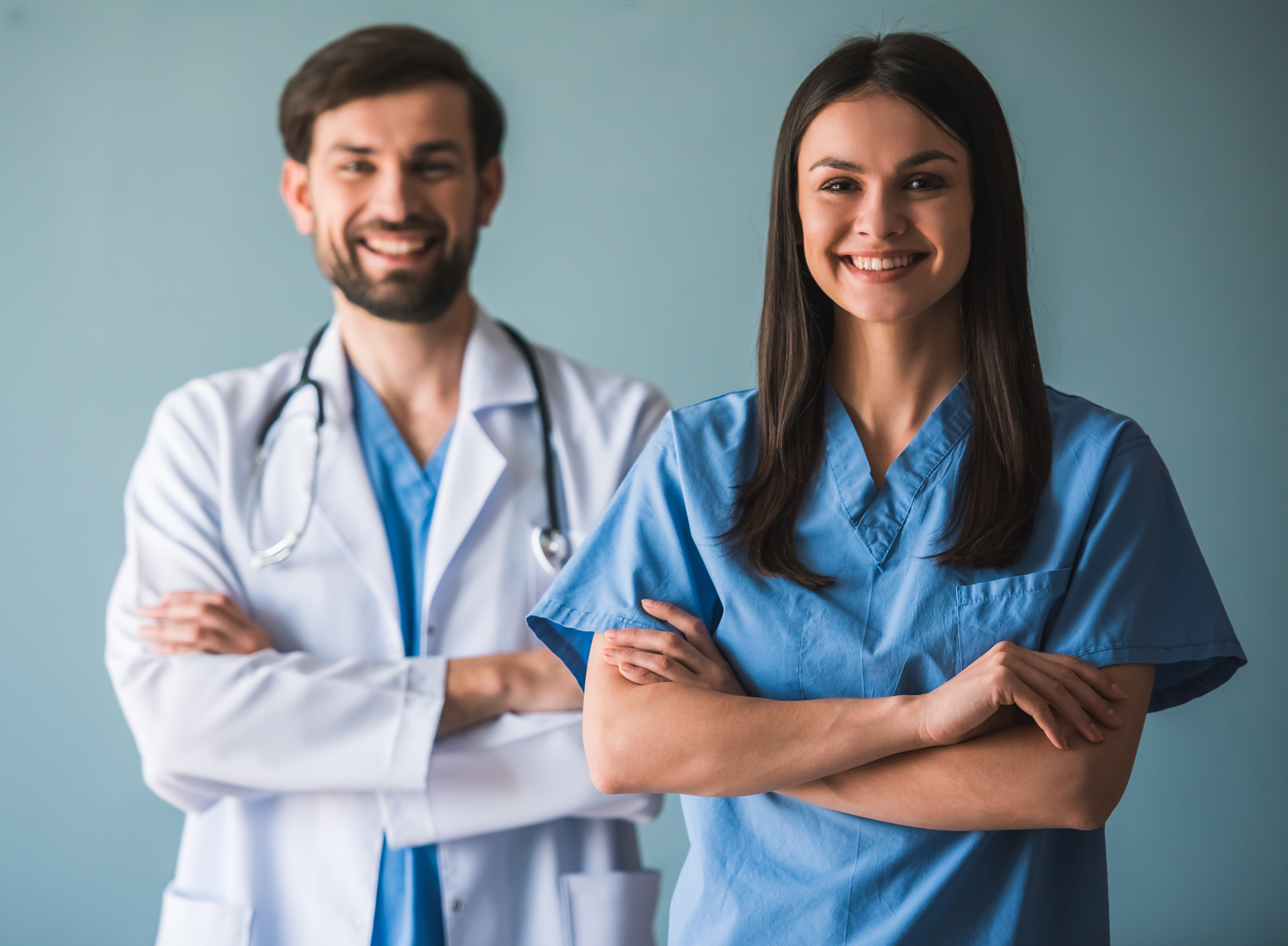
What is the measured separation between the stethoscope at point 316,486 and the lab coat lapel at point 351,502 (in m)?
0.01

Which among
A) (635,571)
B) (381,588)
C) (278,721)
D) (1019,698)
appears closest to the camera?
(1019,698)

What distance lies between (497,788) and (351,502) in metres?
0.46

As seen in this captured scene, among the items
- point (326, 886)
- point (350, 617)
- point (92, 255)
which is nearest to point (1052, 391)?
point (350, 617)

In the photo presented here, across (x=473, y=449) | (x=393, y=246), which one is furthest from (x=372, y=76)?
(x=473, y=449)

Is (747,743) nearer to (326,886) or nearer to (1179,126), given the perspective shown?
(326,886)

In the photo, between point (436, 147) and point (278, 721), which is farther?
point (436, 147)

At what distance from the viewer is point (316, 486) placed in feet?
5.44

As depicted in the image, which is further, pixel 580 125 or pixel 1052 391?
pixel 580 125

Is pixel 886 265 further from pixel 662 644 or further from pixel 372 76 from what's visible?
pixel 372 76

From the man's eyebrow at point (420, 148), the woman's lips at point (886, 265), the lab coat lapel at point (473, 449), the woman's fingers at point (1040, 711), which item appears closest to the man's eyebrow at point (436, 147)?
the man's eyebrow at point (420, 148)

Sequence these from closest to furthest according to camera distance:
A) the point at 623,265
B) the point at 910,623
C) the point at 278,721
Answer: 1. the point at 910,623
2. the point at 278,721
3. the point at 623,265

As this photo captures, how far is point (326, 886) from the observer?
152 centimetres

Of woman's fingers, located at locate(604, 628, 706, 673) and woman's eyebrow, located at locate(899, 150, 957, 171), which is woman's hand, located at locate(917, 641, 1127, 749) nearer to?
woman's fingers, located at locate(604, 628, 706, 673)

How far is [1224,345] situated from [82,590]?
2446 millimetres
